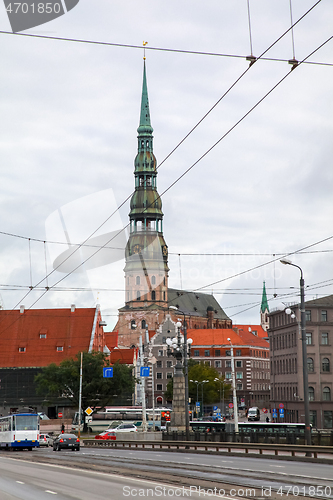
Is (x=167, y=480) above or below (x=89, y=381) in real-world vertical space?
above

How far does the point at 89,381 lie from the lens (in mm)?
82875

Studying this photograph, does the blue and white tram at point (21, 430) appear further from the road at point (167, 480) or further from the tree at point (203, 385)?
the tree at point (203, 385)

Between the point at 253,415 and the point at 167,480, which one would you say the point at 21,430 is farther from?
the point at 253,415

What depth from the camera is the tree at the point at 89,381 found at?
81494 millimetres

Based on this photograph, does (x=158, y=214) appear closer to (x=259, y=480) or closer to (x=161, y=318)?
(x=161, y=318)

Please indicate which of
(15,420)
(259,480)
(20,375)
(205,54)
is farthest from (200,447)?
(20,375)

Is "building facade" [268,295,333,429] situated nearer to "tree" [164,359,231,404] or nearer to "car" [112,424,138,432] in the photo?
"car" [112,424,138,432]

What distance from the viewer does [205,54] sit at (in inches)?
729

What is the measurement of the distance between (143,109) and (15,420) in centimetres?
12394

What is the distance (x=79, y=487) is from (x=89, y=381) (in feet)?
214

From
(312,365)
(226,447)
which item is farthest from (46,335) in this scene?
(226,447)

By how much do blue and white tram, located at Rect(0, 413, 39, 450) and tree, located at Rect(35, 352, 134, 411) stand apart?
101 ft

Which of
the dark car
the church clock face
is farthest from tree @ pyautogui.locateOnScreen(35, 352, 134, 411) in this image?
the church clock face

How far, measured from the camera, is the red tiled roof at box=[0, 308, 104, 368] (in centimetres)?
10219
